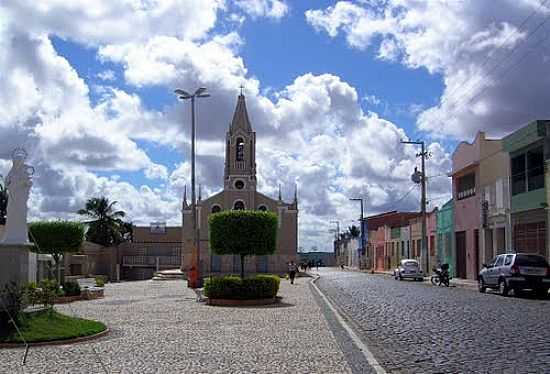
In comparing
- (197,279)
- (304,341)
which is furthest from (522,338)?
(197,279)

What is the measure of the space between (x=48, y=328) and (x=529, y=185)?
95.4ft

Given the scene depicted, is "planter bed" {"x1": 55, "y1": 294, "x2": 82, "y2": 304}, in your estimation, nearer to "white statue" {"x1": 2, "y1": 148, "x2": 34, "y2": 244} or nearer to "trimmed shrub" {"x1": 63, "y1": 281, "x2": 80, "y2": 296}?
"trimmed shrub" {"x1": 63, "y1": 281, "x2": 80, "y2": 296}

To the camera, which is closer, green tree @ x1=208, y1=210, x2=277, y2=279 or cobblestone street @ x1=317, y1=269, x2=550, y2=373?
cobblestone street @ x1=317, y1=269, x2=550, y2=373

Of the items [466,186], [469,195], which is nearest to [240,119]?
[466,186]

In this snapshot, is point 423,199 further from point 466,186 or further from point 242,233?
point 242,233

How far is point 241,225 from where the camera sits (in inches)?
1045

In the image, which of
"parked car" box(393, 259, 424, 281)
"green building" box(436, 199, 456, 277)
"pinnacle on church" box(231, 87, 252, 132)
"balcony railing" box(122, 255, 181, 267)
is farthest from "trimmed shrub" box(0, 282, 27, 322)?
"balcony railing" box(122, 255, 181, 267)

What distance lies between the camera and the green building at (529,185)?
3519 centimetres

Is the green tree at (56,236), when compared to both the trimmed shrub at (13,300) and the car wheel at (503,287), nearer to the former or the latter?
the trimmed shrub at (13,300)

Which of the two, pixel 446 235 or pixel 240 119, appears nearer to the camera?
pixel 446 235

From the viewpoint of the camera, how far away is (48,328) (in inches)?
539

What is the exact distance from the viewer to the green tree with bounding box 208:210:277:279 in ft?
87.0

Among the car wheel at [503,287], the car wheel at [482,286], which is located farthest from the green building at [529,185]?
the car wheel at [503,287]

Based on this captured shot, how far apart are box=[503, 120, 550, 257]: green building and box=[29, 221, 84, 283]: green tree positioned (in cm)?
2141
